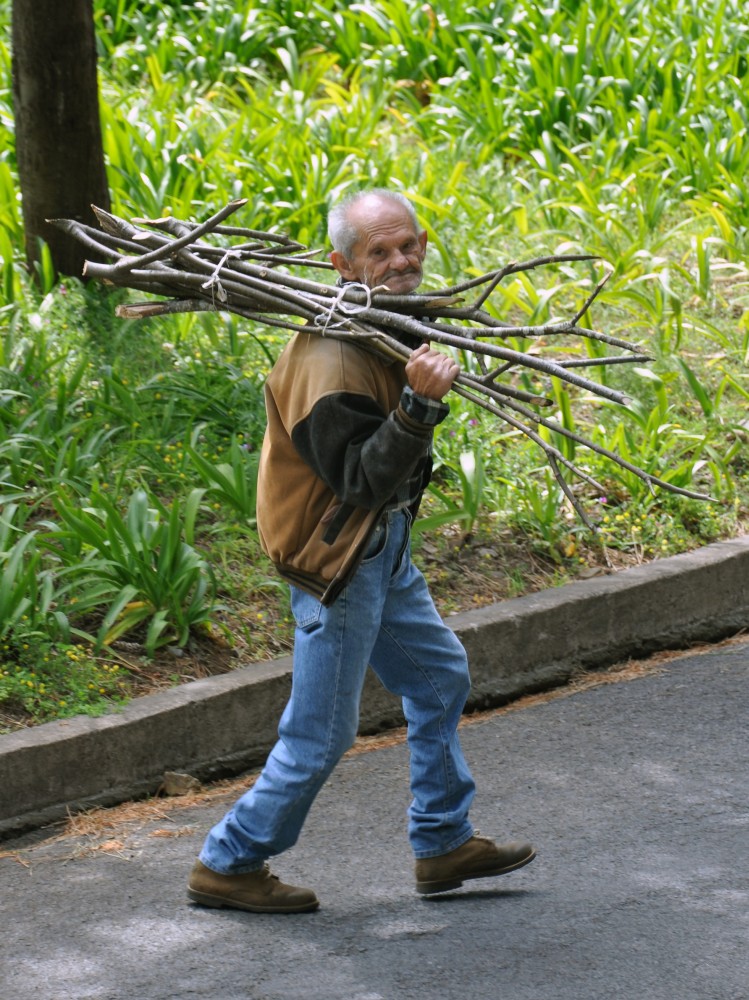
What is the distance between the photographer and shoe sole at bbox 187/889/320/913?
3.38m

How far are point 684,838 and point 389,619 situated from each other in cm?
99

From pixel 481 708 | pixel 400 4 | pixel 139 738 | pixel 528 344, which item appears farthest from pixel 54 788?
pixel 400 4

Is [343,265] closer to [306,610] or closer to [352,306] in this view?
[352,306]

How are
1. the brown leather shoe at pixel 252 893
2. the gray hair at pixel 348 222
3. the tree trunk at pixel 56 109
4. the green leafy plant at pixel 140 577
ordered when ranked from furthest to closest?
1. the tree trunk at pixel 56 109
2. the green leafy plant at pixel 140 577
3. the brown leather shoe at pixel 252 893
4. the gray hair at pixel 348 222

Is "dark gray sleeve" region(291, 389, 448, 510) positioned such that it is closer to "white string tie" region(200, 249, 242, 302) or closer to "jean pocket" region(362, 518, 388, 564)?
"jean pocket" region(362, 518, 388, 564)

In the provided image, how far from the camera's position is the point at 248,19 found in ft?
33.6

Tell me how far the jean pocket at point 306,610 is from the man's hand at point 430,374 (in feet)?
1.90

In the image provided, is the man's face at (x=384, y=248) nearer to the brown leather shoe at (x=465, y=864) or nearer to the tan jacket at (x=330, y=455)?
the tan jacket at (x=330, y=455)

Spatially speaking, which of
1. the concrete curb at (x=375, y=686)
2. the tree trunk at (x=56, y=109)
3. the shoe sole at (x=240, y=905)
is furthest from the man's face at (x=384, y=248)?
the tree trunk at (x=56, y=109)

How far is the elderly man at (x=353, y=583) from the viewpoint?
3.01 meters

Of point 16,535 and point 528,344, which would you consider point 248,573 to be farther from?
point 528,344

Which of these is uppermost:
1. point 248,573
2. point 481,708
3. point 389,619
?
point 389,619

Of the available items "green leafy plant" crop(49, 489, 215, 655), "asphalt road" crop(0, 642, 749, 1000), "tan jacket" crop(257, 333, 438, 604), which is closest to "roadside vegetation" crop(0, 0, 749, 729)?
"green leafy plant" crop(49, 489, 215, 655)

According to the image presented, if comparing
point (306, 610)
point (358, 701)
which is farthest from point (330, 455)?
Answer: point (358, 701)
